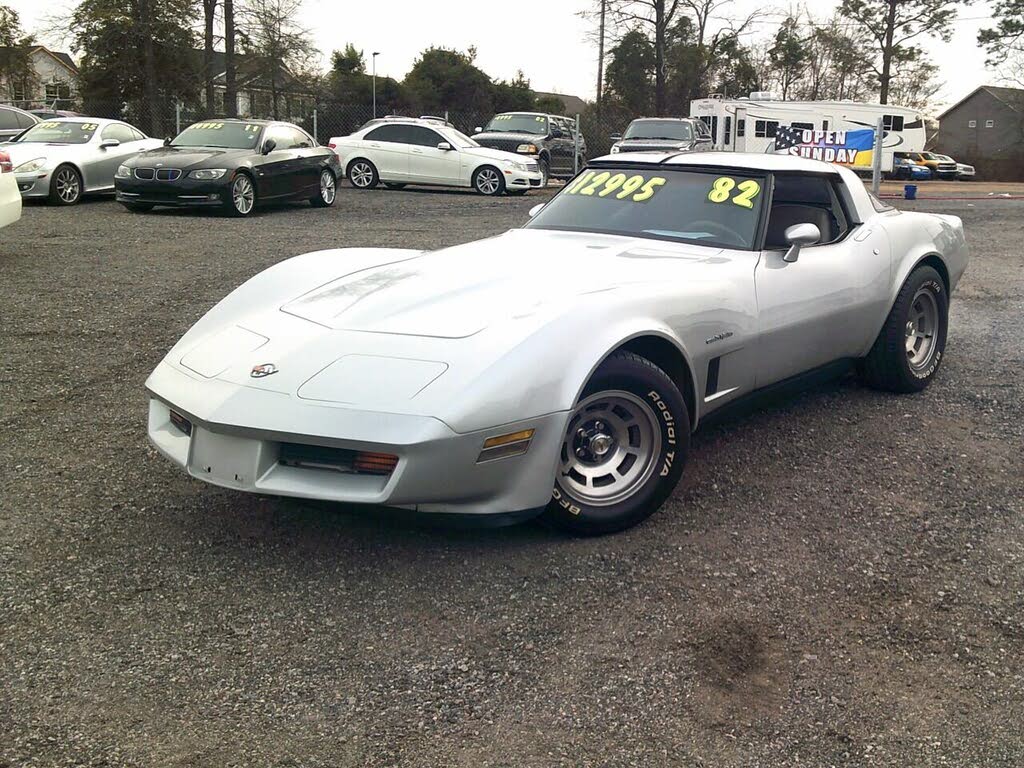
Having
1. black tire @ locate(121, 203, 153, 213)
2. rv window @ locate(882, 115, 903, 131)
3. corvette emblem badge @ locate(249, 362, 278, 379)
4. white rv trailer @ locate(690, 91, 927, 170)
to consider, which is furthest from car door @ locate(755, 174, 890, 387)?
rv window @ locate(882, 115, 903, 131)

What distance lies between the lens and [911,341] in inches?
215

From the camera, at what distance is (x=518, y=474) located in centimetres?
313

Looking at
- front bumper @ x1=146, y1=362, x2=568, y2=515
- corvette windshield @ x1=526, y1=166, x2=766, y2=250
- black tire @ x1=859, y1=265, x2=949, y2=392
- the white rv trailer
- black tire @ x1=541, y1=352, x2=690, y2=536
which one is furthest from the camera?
the white rv trailer

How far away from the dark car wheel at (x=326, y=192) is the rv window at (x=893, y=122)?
23.7 metres

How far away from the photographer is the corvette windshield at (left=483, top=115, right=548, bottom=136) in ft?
73.2

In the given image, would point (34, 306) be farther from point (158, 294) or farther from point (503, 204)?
point (503, 204)

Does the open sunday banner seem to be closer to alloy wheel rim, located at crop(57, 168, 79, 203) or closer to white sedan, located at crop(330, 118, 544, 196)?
white sedan, located at crop(330, 118, 544, 196)

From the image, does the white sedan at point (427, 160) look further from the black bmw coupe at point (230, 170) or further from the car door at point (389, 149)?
the black bmw coupe at point (230, 170)

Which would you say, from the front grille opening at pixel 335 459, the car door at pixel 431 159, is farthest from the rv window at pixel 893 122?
the front grille opening at pixel 335 459

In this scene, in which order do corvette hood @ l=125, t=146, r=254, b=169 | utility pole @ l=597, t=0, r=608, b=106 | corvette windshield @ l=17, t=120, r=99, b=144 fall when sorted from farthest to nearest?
utility pole @ l=597, t=0, r=608, b=106, corvette windshield @ l=17, t=120, r=99, b=144, corvette hood @ l=125, t=146, r=254, b=169

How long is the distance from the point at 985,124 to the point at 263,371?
269ft

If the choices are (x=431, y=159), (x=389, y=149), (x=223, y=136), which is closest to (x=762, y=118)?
(x=431, y=159)

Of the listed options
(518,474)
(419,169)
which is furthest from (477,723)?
(419,169)

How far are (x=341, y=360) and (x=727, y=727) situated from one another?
5.34ft
